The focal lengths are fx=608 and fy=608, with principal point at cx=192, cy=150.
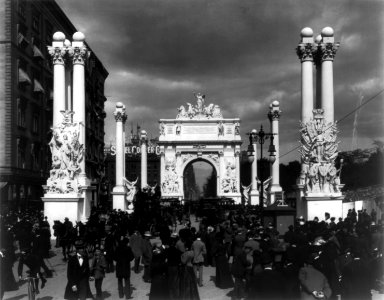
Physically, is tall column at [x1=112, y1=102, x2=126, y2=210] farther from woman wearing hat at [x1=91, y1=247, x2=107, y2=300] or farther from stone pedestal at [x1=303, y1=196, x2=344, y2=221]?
woman wearing hat at [x1=91, y1=247, x2=107, y2=300]

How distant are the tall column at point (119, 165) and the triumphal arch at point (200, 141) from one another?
25.0m

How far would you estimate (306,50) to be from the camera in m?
31.3

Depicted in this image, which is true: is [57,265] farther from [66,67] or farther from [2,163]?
[2,163]

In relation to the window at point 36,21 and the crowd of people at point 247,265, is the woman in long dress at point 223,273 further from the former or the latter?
the window at point 36,21

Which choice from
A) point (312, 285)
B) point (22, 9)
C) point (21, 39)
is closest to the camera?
point (312, 285)

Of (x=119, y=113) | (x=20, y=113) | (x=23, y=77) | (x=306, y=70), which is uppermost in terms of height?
(x=23, y=77)

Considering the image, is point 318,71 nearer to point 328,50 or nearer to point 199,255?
point 328,50

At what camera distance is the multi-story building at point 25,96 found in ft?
136

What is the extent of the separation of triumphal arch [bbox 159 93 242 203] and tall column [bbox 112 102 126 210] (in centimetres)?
2505

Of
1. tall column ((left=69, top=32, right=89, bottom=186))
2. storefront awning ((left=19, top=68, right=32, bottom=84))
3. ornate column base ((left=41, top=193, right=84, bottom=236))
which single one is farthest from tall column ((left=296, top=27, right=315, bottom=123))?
storefront awning ((left=19, top=68, right=32, bottom=84))

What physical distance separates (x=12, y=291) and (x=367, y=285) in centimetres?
953

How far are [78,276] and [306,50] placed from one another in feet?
70.2

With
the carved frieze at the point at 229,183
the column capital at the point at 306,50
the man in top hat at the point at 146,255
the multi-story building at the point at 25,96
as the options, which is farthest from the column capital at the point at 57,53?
the carved frieze at the point at 229,183

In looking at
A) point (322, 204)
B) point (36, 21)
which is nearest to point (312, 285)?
point (322, 204)
